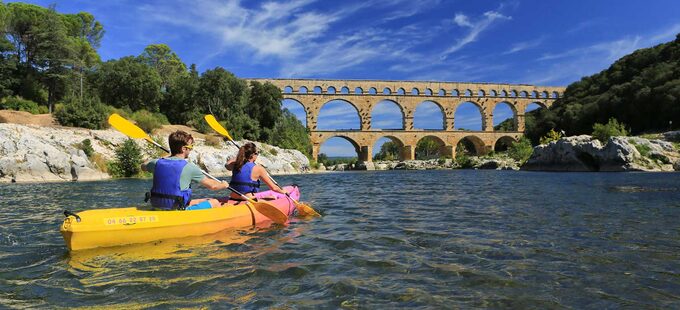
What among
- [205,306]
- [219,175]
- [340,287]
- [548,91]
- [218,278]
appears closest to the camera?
[205,306]

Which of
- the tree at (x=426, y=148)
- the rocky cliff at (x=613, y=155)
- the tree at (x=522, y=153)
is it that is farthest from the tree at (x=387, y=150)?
the rocky cliff at (x=613, y=155)

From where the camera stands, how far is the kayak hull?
439 cm

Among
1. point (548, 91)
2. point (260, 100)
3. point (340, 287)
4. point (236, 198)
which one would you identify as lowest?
point (340, 287)

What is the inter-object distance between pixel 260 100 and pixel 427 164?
20.7m

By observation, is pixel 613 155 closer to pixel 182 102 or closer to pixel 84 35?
pixel 182 102

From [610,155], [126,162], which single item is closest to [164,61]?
[126,162]

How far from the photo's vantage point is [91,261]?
409 cm

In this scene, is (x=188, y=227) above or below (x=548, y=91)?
below

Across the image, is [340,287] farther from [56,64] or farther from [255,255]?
[56,64]

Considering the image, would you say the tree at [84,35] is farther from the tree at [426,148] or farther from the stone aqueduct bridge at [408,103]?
the tree at [426,148]

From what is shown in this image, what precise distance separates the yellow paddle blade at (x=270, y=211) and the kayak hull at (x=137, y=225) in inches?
14.8

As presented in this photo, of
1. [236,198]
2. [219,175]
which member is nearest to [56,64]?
[219,175]

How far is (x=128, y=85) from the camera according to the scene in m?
35.2

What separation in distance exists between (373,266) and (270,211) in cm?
275
